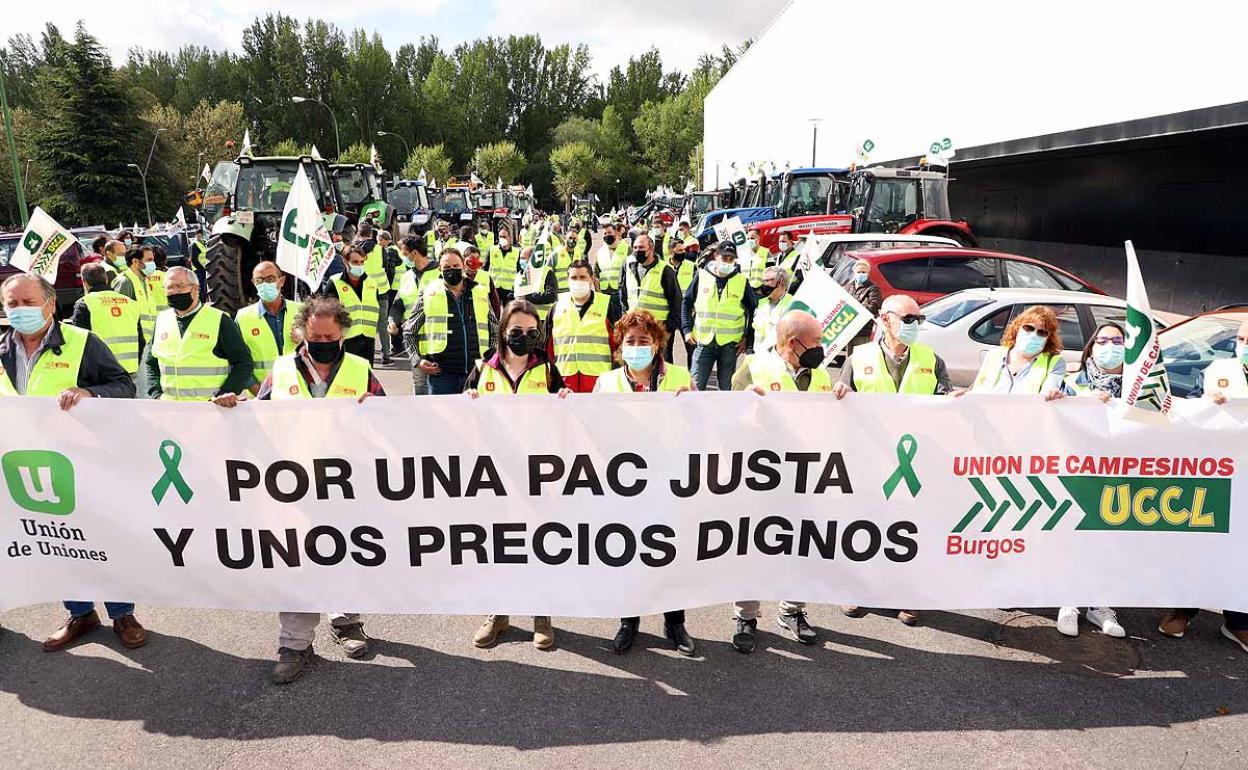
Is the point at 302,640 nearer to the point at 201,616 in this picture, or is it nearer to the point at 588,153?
the point at 201,616

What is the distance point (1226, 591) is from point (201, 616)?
17.5 ft

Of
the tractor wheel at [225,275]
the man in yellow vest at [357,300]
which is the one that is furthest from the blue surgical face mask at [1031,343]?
the tractor wheel at [225,275]

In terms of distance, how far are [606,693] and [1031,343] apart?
3.06 m

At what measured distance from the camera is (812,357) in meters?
4.32

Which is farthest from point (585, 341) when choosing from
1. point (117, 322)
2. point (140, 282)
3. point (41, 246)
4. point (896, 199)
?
point (896, 199)

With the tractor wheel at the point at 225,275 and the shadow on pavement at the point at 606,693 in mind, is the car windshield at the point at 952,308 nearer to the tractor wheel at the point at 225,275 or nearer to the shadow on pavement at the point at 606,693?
the shadow on pavement at the point at 606,693

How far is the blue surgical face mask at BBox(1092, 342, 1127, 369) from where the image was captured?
4.59 m

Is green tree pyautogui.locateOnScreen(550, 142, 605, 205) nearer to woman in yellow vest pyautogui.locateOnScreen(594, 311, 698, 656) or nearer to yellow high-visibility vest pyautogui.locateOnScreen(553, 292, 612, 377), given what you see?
yellow high-visibility vest pyautogui.locateOnScreen(553, 292, 612, 377)

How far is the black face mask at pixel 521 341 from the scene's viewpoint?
438cm

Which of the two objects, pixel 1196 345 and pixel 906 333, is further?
pixel 1196 345

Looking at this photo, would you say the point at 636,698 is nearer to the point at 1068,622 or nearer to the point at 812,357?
the point at 812,357

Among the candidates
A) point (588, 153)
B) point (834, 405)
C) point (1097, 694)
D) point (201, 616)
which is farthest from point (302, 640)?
point (588, 153)

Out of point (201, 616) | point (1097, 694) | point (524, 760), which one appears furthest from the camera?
point (201, 616)

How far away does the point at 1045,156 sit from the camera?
20812 millimetres
